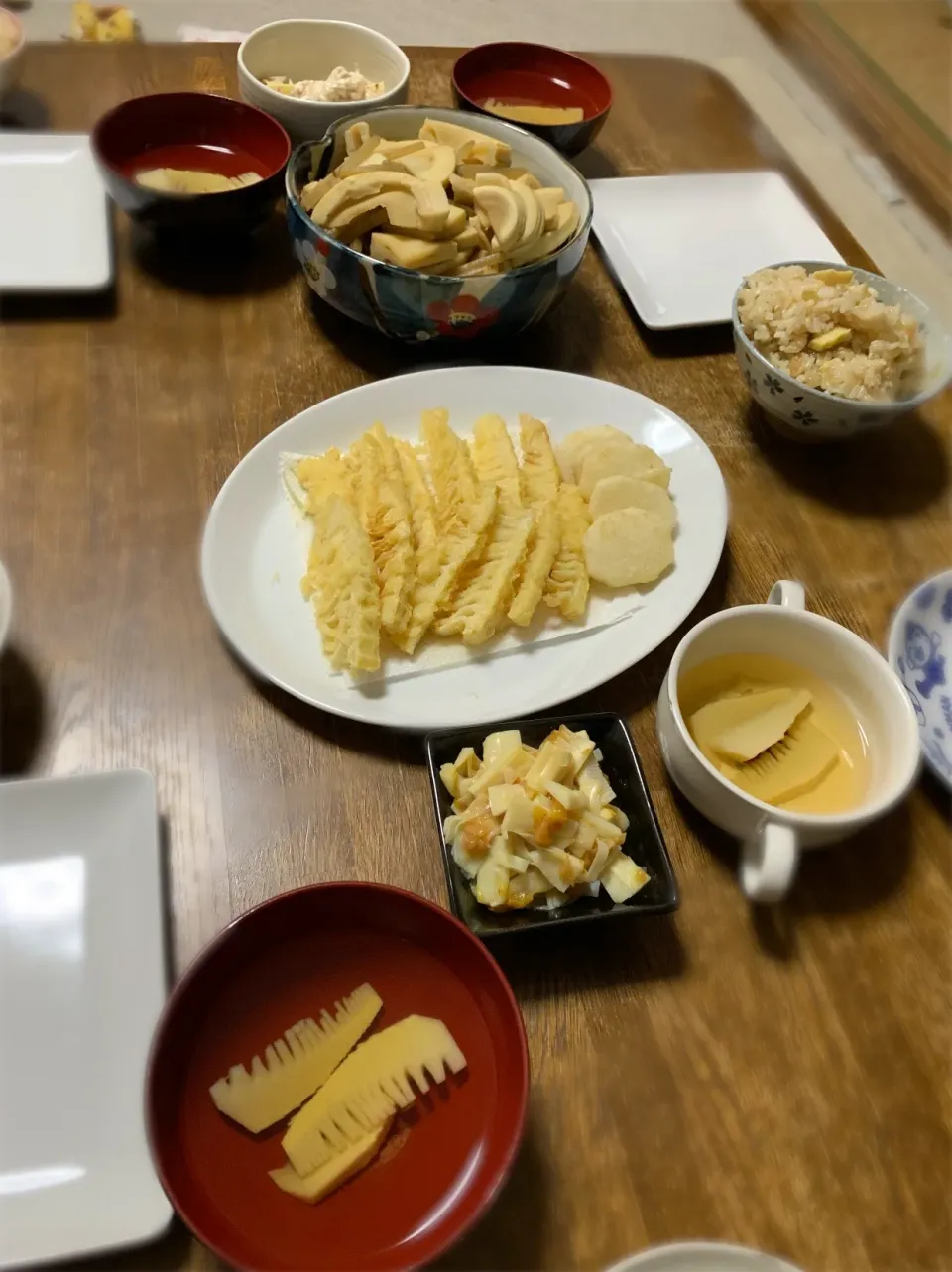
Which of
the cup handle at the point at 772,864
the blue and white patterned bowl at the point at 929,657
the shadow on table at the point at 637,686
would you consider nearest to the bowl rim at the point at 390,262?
the shadow on table at the point at 637,686

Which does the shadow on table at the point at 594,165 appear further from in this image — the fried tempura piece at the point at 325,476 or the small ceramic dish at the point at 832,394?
the fried tempura piece at the point at 325,476

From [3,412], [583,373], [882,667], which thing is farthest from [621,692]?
[3,412]

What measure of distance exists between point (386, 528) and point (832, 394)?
1.61 feet

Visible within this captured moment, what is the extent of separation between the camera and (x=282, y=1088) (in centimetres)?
56

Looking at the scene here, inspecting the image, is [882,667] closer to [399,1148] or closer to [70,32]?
[399,1148]

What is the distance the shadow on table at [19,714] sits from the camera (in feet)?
2.36

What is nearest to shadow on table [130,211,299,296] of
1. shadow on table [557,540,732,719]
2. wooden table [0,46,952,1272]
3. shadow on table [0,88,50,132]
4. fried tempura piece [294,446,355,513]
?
wooden table [0,46,952,1272]

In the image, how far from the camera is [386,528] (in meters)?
0.83

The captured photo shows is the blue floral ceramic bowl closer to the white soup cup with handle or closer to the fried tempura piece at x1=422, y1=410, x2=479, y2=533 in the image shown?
the fried tempura piece at x1=422, y1=410, x2=479, y2=533

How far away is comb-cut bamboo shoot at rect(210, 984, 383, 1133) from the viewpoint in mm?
549

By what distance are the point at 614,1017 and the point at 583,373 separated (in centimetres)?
73

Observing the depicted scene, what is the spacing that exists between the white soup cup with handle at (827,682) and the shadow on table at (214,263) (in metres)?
0.73

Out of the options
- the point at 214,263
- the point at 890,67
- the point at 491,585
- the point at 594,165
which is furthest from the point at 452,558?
the point at 890,67

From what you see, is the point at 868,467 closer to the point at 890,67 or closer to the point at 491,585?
the point at 491,585
